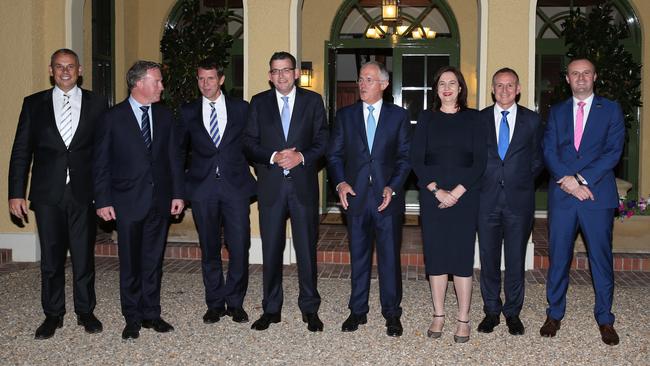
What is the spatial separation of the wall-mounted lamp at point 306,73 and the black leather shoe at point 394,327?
564cm

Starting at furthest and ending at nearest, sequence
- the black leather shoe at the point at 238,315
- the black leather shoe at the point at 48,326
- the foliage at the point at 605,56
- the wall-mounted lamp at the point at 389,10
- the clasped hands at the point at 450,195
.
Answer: the wall-mounted lamp at the point at 389,10 → the foliage at the point at 605,56 → the black leather shoe at the point at 238,315 → the black leather shoe at the point at 48,326 → the clasped hands at the point at 450,195

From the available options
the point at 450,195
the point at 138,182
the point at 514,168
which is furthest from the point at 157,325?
the point at 514,168

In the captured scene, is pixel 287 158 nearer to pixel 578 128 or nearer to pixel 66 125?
pixel 66 125

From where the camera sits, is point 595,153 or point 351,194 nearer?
point 595,153

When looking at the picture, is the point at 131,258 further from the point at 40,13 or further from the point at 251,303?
the point at 40,13

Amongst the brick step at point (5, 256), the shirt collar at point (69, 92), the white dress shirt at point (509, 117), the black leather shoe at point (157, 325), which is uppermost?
the shirt collar at point (69, 92)

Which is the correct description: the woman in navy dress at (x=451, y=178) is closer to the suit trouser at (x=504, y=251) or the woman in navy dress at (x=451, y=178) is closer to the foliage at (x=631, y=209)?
the suit trouser at (x=504, y=251)

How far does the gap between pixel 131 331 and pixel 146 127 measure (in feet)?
4.95

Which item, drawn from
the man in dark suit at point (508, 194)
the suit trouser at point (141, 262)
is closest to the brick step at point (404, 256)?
the man in dark suit at point (508, 194)

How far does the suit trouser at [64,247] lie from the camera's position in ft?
17.0

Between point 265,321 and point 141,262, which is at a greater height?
point 141,262

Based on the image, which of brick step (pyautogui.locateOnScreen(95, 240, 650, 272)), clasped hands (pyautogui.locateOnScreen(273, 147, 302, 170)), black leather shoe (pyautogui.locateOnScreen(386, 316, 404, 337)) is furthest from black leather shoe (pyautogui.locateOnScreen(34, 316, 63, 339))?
brick step (pyautogui.locateOnScreen(95, 240, 650, 272))

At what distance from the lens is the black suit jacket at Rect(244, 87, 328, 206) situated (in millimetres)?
5281

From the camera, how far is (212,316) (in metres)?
5.51
